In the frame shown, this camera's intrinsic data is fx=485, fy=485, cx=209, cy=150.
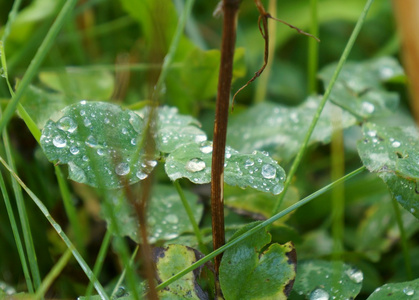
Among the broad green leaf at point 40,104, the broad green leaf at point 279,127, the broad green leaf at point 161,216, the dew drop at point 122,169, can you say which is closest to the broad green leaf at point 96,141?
the dew drop at point 122,169

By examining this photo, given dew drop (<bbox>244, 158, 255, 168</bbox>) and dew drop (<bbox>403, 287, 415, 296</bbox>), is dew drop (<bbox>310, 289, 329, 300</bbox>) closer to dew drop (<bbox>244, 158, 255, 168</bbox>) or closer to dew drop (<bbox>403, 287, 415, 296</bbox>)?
dew drop (<bbox>403, 287, 415, 296</bbox>)

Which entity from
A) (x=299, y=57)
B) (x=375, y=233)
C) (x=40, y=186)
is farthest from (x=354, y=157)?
(x=40, y=186)

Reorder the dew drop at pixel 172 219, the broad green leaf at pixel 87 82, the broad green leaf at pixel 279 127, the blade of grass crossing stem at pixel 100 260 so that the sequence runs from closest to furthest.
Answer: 1. the blade of grass crossing stem at pixel 100 260
2. the dew drop at pixel 172 219
3. the broad green leaf at pixel 279 127
4. the broad green leaf at pixel 87 82

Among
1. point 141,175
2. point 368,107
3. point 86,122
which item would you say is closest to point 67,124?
point 86,122

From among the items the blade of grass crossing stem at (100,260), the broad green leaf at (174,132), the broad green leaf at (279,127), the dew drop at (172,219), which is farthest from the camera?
the broad green leaf at (279,127)

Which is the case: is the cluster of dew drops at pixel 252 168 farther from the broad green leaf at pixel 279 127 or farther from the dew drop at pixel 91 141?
the broad green leaf at pixel 279 127

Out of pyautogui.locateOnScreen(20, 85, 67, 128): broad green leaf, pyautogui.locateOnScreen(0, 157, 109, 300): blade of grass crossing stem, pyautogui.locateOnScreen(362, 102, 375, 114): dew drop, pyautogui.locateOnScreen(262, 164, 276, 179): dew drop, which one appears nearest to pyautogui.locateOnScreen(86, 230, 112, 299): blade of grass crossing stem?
pyautogui.locateOnScreen(0, 157, 109, 300): blade of grass crossing stem
